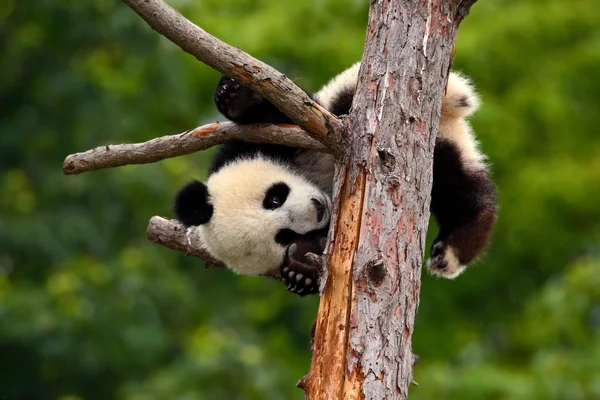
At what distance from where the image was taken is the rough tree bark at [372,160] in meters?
3.47

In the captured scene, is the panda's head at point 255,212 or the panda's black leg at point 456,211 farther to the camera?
the panda's black leg at point 456,211

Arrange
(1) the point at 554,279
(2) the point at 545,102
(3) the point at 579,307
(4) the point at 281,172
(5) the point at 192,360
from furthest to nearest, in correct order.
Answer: (1) the point at 554,279
(2) the point at 545,102
(5) the point at 192,360
(3) the point at 579,307
(4) the point at 281,172

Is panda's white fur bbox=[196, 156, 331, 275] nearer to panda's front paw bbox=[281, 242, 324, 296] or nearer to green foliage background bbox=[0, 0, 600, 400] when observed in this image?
panda's front paw bbox=[281, 242, 324, 296]

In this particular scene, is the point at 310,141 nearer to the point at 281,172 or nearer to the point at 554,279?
the point at 281,172

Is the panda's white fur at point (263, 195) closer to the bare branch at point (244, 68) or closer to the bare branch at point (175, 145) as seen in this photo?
the bare branch at point (175, 145)

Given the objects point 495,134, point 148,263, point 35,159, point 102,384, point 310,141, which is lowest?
point 310,141

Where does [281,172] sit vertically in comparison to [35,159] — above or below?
below

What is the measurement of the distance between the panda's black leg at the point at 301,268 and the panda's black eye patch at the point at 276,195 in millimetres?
207

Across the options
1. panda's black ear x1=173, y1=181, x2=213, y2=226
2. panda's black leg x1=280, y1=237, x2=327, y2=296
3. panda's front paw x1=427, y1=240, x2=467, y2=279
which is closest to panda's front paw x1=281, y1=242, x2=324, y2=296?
panda's black leg x1=280, y1=237, x2=327, y2=296

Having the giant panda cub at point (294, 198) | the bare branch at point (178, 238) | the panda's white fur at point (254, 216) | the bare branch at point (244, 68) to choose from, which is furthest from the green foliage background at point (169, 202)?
the bare branch at point (244, 68)

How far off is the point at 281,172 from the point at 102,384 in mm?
5874

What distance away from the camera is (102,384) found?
980 cm

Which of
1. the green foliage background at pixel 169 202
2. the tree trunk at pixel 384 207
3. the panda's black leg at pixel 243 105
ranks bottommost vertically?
the tree trunk at pixel 384 207

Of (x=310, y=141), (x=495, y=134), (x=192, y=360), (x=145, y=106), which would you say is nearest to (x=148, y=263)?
(x=192, y=360)
